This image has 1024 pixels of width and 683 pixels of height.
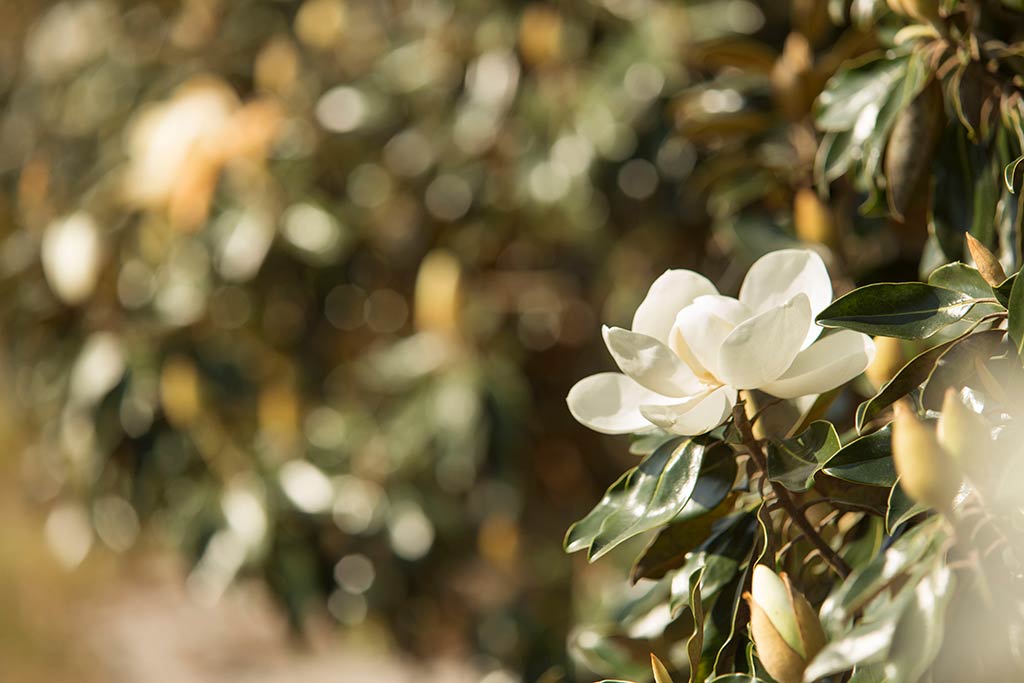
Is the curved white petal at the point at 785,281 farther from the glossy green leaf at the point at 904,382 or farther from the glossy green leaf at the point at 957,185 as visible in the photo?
the glossy green leaf at the point at 957,185

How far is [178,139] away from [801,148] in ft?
3.66

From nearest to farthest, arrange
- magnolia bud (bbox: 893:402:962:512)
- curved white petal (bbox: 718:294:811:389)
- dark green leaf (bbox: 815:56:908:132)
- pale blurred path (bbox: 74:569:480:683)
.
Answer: magnolia bud (bbox: 893:402:962:512), curved white petal (bbox: 718:294:811:389), dark green leaf (bbox: 815:56:908:132), pale blurred path (bbox: 74:569:480:683)

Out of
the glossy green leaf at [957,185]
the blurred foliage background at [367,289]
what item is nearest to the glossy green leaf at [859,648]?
the glossy green leaf at [957,185]

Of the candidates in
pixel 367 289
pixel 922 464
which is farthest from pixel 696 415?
pixel 367 289

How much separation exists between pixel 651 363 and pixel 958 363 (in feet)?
0.57

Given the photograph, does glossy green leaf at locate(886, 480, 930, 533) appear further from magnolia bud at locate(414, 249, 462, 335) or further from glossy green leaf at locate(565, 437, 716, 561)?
magnolia bud at locate(414, 249, 462, 335)

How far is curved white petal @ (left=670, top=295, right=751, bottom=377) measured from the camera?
2.10 ft

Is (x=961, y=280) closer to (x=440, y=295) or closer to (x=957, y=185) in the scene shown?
(x=957, y=185)

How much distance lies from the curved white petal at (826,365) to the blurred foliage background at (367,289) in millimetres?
930

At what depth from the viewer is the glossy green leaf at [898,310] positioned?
0.63m

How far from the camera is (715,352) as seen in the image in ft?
2.10

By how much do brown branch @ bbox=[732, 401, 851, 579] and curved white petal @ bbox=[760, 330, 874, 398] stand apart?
0.02 meters

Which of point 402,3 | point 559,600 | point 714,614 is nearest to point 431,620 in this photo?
point 559,600

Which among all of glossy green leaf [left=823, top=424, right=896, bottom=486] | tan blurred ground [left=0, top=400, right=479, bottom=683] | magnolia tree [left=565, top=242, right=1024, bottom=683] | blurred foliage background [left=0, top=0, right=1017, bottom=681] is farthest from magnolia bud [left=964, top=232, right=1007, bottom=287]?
tan blurred ground [left=0, top=400, right=479, bottom=683]
